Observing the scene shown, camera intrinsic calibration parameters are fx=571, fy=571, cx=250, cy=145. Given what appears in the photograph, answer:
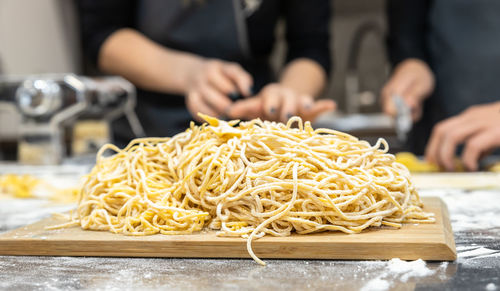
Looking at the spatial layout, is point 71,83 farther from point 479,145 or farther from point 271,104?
point 479,145

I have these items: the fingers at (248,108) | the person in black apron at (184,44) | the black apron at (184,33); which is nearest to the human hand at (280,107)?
the fingers at (248,108)

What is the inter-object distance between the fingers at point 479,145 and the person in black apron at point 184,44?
587 mm

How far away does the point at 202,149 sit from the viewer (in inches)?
36.8

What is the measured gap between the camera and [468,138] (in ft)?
5.90

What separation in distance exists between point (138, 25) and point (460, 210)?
152 cm

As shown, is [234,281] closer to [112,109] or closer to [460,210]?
[460,210]

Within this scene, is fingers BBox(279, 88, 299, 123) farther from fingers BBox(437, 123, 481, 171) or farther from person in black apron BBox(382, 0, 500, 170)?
person in black apron BBox(382, 0, 500, 170)

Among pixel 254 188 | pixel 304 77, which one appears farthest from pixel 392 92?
pixel 254 188

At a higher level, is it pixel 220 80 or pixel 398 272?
pixel 220 80

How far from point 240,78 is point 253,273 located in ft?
3.46

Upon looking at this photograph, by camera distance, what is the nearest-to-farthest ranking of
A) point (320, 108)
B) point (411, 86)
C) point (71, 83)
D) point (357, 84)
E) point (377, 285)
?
1. point (377, 285)
2. point (320, 108)
3. point (71, 83)
4. point (411, 86)
5. point (357, 84)

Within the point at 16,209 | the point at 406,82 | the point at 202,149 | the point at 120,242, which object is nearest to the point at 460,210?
the point at 202,149

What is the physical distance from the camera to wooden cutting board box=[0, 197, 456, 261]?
2.48 ft

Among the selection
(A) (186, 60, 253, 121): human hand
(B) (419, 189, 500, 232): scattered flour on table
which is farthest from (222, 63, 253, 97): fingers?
(B) (419, 189, 500, 232): scattered flour on table
